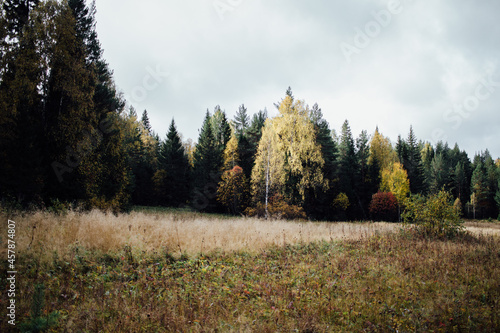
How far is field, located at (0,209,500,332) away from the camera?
3.85 meters

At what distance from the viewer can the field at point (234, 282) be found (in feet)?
12.6

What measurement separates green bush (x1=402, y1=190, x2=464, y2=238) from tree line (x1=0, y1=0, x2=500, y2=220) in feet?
1.74

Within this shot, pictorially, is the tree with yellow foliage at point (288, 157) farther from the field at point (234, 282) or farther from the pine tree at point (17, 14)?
the pine tree at point (17, 14)

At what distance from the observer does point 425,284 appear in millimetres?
5598

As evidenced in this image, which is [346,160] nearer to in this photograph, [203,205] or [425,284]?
[203,205]

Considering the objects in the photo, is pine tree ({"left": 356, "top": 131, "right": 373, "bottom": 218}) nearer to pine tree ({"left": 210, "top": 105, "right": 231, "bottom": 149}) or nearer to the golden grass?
pine tree ({"left": 210, "top": 105, "right": 231, "bottom": 149})

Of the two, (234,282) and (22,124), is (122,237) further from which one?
(22,124)

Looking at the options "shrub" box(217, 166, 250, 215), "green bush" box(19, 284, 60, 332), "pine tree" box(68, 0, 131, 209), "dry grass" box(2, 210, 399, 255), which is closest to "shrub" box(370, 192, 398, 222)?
"shrub" box(217, 166, 250, 215)

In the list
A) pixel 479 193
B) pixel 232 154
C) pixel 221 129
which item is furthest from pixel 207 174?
pixel 479 193

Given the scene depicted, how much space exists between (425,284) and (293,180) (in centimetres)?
1539

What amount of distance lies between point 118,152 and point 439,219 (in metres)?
21.3

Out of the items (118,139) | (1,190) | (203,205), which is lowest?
(203,205)

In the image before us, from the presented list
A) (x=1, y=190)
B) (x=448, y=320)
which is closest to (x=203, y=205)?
(x=1, y=190)

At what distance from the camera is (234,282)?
5406 mm
